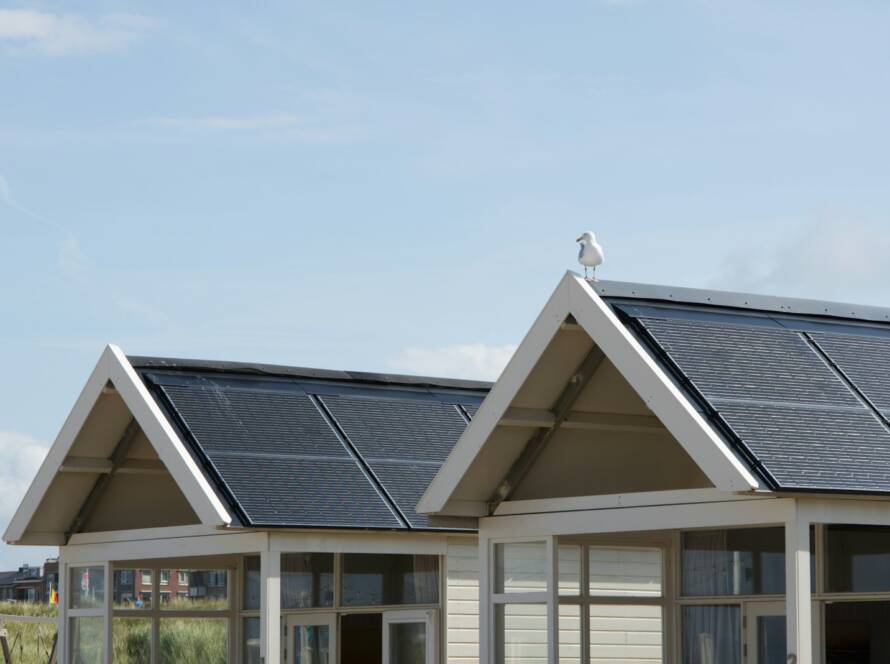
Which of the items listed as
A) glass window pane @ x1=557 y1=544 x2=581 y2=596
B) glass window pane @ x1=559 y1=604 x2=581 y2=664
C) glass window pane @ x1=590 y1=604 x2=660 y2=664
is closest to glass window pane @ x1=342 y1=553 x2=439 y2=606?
glass window pane @ x1=590 y1=604 x2=660 y2=664

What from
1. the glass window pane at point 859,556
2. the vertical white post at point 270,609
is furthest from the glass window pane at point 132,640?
the glass window pane at point 859,556

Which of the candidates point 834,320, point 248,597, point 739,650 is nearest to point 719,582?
point 739,650

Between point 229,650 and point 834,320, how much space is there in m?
8.98

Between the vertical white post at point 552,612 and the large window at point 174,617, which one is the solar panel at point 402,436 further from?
the vertical white post at point 552,612

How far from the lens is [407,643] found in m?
17.9

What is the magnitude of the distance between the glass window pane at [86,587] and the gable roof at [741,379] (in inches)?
222

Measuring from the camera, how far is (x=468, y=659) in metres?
17.7

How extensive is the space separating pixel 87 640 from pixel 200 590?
179cm

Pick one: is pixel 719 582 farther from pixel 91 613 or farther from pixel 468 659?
pixel 91 613

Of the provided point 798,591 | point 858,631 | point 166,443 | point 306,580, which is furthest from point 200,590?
point 798,591

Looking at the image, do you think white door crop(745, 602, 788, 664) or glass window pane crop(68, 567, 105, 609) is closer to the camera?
white door crop(745, 602, 788, 664)

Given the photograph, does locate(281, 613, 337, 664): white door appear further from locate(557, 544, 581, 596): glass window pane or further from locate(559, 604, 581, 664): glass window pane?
locate(557, 544, 581, 596): glass window pane

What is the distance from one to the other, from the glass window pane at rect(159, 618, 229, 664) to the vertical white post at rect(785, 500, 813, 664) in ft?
32.4

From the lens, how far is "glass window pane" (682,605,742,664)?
49.1 feet
